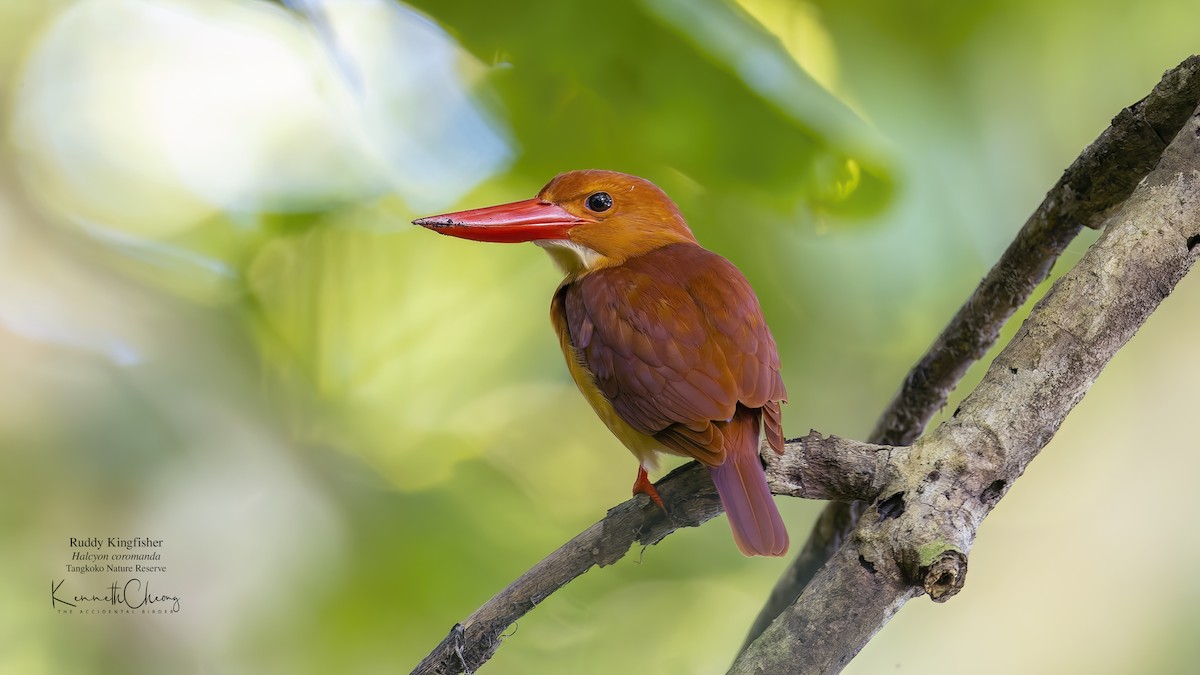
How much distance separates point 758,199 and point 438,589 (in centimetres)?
107

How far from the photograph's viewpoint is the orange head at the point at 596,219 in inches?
57.6

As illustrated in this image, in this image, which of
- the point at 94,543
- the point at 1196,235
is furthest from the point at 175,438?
the point at 1196,235

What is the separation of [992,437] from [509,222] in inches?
28.6

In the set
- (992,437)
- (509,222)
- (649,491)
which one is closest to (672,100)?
(509,222)

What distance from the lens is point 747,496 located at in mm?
1071

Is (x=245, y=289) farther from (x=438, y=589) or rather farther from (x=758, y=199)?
(x=758, y=199)

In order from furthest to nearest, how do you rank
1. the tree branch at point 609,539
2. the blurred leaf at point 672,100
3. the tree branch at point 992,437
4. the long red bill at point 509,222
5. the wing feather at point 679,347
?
1. the blurred leaf at point 672,100
2. the long red bill at point 509,222
3. the wing feather at point 679,347
4. the tree branch at point 609,539
5. the tree branch at point 992,437

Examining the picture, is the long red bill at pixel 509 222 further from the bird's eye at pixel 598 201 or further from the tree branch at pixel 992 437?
the tree branch at pixel 992 437

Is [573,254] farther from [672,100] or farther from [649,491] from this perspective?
[672,100]

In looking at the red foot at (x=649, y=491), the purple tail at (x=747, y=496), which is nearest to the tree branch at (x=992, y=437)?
the purple tail at (x=747, y=496)

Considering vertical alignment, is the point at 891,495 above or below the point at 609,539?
below

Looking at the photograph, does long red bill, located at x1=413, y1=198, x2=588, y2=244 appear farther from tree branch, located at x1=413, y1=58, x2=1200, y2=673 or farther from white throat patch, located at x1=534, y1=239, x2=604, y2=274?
tree branch, located at x1=413, y1=58, x2=1200, y2=673

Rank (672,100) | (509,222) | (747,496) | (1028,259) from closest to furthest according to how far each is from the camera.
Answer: (747,496) → (1028,259) → (509,222) → (672,100)

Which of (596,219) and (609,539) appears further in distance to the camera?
(596,219)
